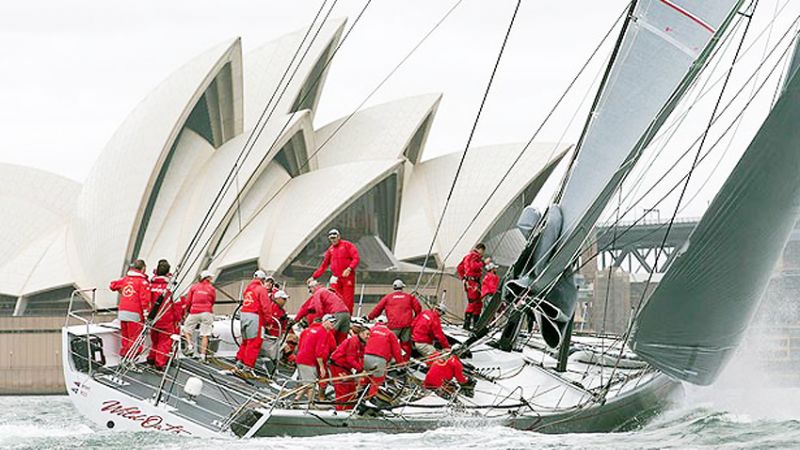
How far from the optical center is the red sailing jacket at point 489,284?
43.6 ft

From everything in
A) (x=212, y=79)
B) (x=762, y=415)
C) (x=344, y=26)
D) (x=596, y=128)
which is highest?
(x=344, y=26)

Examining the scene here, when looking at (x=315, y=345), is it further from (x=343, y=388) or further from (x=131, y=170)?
(x=131, y=170)

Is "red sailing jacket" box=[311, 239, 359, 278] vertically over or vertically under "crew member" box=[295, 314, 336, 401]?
over

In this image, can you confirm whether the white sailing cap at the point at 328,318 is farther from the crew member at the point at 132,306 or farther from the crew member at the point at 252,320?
the crew member at the point at 132,306

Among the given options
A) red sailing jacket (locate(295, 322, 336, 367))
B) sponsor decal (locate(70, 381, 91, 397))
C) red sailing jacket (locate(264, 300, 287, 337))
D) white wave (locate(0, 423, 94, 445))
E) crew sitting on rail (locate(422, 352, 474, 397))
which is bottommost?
white wave (locate(0, 423, 94, 445))

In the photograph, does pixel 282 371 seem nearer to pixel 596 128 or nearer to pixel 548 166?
pixel 596 128

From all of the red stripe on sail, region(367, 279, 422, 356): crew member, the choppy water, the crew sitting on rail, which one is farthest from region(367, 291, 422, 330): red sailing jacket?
the red stripe on sail

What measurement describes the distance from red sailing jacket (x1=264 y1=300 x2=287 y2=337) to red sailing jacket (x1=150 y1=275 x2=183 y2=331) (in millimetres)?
809

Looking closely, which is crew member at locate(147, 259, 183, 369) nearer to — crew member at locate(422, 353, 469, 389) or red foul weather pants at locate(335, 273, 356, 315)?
red foul weather pants at locate(335, 273, 356, 315)

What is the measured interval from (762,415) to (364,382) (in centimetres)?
373

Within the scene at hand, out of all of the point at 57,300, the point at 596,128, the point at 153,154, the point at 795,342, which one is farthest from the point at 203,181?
the point at 596,128

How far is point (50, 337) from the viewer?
2511 cm

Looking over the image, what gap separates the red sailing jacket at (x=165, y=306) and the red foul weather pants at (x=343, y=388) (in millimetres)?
1640

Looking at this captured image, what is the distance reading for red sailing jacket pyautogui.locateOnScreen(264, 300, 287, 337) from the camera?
10.6 metres
